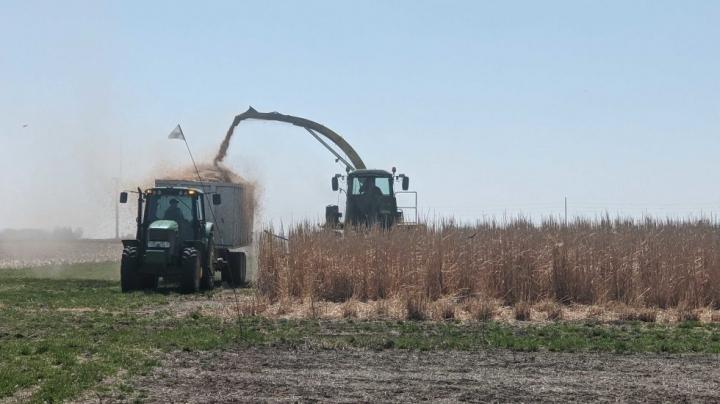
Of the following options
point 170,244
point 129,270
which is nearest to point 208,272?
point 170,244

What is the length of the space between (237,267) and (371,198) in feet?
14.3

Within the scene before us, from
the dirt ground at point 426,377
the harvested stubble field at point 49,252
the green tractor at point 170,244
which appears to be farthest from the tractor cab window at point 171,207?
the harvested stubble field at point 49,252

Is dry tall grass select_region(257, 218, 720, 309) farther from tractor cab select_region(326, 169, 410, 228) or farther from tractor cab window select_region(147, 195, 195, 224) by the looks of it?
tractor cab select_region(326, 169, 410, 228)

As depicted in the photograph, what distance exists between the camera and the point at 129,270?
26016 mm

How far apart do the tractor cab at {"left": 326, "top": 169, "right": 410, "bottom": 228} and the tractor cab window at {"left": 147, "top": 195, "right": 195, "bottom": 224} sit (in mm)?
4491

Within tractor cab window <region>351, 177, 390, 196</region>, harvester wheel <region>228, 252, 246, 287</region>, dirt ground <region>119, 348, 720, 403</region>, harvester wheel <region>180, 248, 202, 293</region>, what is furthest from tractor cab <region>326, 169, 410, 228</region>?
dirt ground <region>119, 348, 720, 403</region>

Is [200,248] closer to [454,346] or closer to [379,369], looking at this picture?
[454,346]

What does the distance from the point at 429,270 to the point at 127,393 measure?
1243 centimetres

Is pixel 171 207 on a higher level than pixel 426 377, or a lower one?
higher

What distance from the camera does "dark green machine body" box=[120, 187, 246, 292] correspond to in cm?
2581

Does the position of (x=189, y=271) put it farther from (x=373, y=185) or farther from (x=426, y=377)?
(x=426, y=377)

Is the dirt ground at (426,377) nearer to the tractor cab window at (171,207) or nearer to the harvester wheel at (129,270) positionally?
the harvester wheel at (129,270)

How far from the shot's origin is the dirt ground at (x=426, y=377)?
1122 centimetres

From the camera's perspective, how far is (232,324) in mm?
18672
